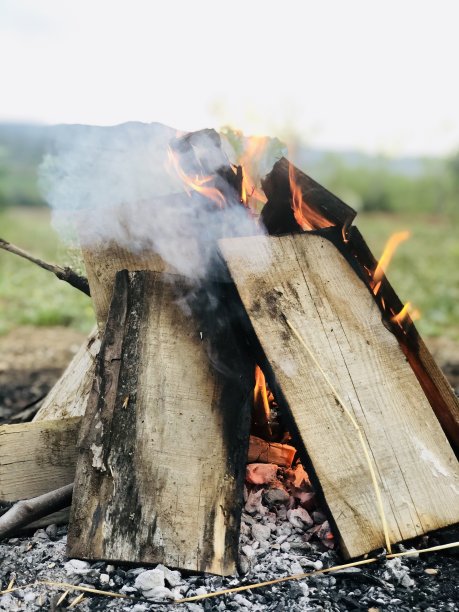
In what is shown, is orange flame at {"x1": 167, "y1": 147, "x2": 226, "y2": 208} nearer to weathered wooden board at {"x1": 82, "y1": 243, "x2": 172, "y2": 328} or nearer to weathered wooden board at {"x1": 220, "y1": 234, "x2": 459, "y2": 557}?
weathered wooden board at {"x1": 220, "y1": 234, "x2": 459, "y2": 557}

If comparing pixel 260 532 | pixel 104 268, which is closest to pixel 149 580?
pixel 260 532

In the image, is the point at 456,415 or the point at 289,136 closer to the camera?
the point at 456,415

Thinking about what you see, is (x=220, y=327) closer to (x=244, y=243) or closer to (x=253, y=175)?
(x=244, y=243)

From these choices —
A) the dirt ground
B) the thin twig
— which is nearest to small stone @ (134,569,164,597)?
the thin twig

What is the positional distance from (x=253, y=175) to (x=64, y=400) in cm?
153

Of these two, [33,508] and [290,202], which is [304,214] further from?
[33,508]

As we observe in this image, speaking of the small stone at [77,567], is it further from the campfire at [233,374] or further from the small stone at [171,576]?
the small stone at [171,576]

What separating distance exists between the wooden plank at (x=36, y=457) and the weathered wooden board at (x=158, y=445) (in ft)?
1.14

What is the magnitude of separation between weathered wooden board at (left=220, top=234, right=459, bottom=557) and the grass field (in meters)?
1.19

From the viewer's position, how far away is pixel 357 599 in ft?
8.00

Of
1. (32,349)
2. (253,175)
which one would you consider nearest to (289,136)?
(32,349)

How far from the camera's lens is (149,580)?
2447mm

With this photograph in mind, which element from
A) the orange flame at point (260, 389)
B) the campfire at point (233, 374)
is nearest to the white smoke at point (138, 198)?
the campfire at point (233, 374)

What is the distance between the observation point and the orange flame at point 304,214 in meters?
3.11
